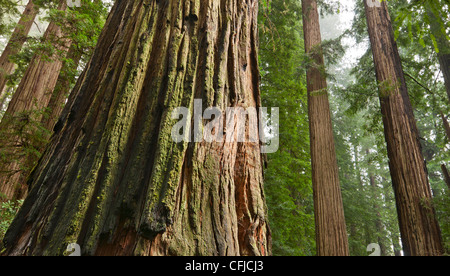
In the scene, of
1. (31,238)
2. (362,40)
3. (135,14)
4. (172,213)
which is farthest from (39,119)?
(362,40)

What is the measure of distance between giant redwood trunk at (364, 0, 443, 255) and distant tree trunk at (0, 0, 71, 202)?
280 inches

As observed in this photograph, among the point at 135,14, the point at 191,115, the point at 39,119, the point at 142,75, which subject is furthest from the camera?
the point at 39,119

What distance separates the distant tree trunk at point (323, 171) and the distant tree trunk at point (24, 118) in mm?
5720

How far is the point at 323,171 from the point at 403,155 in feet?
5.21

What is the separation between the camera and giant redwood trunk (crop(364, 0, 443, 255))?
15.7 feet

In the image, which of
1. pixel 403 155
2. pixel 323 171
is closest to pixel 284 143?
pixel 323 171

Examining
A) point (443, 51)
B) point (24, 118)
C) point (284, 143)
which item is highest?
point (443, 51)

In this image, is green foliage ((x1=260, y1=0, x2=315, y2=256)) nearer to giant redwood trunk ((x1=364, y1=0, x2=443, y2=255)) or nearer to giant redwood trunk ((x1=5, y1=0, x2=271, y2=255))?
giant redwood trunk ((x1=364, y1=0, x2=443, y2=255))

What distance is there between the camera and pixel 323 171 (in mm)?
5660

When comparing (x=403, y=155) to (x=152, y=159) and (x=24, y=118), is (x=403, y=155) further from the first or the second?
(x=24, y=118)

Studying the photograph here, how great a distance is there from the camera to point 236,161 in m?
1.50

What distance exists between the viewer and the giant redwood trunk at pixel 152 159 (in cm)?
114
